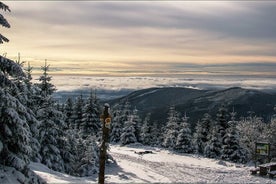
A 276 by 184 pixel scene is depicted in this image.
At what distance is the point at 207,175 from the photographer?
1280 inches

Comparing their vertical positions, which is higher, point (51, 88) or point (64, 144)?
point (51, 88)

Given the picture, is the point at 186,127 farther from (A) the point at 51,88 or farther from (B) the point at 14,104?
(B) the point at 14,104

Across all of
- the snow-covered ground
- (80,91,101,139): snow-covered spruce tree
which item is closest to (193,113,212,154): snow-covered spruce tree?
(80,91,101,139): snow-covered spruce tree

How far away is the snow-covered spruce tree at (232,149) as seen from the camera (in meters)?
51.4

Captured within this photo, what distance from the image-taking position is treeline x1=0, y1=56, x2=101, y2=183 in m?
15.2

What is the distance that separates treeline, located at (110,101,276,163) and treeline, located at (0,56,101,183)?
22.1 meters

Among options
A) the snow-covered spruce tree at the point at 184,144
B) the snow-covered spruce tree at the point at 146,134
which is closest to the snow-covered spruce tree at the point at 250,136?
the snow-covered spruce tree at the point at 184,144

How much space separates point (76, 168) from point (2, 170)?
18715 millimetres

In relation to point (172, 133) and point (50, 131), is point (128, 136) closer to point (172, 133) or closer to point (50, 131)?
point (172, 133)

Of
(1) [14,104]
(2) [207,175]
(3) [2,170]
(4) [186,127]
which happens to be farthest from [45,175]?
(4) [186,127]

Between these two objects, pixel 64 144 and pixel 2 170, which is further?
pixel 64 144

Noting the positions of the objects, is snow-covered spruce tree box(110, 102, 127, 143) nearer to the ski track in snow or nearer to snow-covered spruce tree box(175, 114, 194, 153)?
snow-covered spruce tree box(175, 114, 194, 153)

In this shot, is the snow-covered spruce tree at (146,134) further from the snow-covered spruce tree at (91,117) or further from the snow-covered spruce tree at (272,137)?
the snow-covered spruce tree at (272,137)

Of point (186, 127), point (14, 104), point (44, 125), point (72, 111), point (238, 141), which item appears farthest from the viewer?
point (72, 111)
